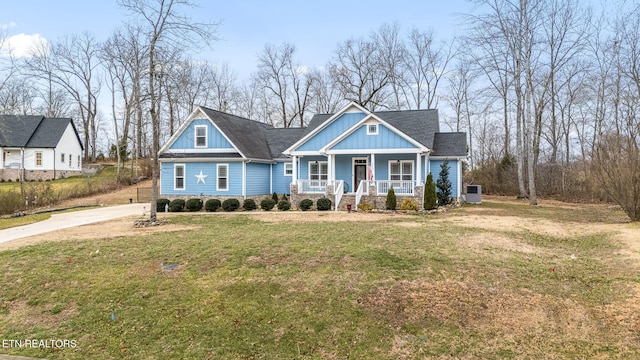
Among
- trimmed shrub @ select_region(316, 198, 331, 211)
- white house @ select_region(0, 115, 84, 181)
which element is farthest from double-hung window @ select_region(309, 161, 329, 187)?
white house @ select_region(0, 115, 84, 181)

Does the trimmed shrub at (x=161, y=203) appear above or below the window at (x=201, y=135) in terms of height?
below

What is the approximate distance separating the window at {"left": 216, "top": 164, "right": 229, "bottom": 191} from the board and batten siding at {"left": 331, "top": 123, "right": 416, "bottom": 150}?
6.54m

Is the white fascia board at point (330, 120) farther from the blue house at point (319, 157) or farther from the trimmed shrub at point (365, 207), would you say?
the trimmed shrub at point (365, 207)

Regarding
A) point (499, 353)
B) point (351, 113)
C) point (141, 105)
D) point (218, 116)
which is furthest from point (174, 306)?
point (218, 116)

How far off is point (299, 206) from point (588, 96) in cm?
2551

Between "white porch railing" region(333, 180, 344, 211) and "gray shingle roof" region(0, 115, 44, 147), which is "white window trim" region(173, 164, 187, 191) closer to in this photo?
"white porch railing" region(333, 180, 344, 211)

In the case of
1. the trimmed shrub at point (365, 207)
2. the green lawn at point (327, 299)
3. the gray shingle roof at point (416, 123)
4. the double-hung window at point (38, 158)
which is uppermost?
the gray shingle roof at point (416, 123)

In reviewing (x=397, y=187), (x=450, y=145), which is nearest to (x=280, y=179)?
(x=397, y=187)

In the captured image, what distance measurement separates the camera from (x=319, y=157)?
23.3 m

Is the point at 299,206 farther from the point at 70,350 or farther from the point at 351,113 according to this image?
the point at 70,350

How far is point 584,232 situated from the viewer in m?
12.0

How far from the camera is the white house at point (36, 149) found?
34844 mm

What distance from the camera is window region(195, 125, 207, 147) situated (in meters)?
23.6

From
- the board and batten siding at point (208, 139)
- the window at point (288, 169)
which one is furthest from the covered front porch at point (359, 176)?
the board and batten siding at point (208, 139)
